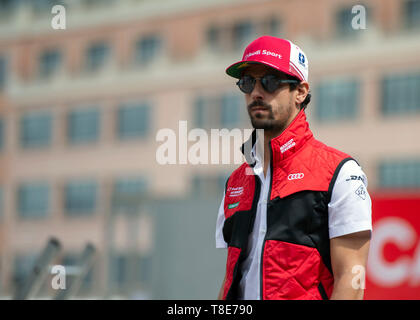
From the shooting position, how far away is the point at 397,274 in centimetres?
1195

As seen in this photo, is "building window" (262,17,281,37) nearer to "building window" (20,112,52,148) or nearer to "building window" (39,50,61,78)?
"building window" (39,50,61,78)

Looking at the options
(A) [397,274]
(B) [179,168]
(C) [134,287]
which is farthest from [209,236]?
(B) [179,168]

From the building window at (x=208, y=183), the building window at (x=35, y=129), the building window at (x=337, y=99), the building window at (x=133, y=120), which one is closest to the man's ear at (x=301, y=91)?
the building window at (x=337, y=99)

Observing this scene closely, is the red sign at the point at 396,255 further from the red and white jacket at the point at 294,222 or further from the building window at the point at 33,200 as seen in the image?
Result: the building window at the point at 33,200

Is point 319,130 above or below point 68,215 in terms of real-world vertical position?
above

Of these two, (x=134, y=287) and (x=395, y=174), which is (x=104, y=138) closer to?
(x=395, y=174)

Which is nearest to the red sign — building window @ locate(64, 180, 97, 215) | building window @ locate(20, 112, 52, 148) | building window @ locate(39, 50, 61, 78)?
building window @ locate(64, 180, 97, 215)

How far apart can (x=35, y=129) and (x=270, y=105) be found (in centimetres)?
5140

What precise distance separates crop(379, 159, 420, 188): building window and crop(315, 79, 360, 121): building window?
3.31 metres

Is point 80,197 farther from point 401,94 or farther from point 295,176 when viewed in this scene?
point 295,176

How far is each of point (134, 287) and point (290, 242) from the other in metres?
11.6

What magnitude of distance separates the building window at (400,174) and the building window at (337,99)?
3314mm

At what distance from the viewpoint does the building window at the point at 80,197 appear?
163ft

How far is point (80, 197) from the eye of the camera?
50.3 m
